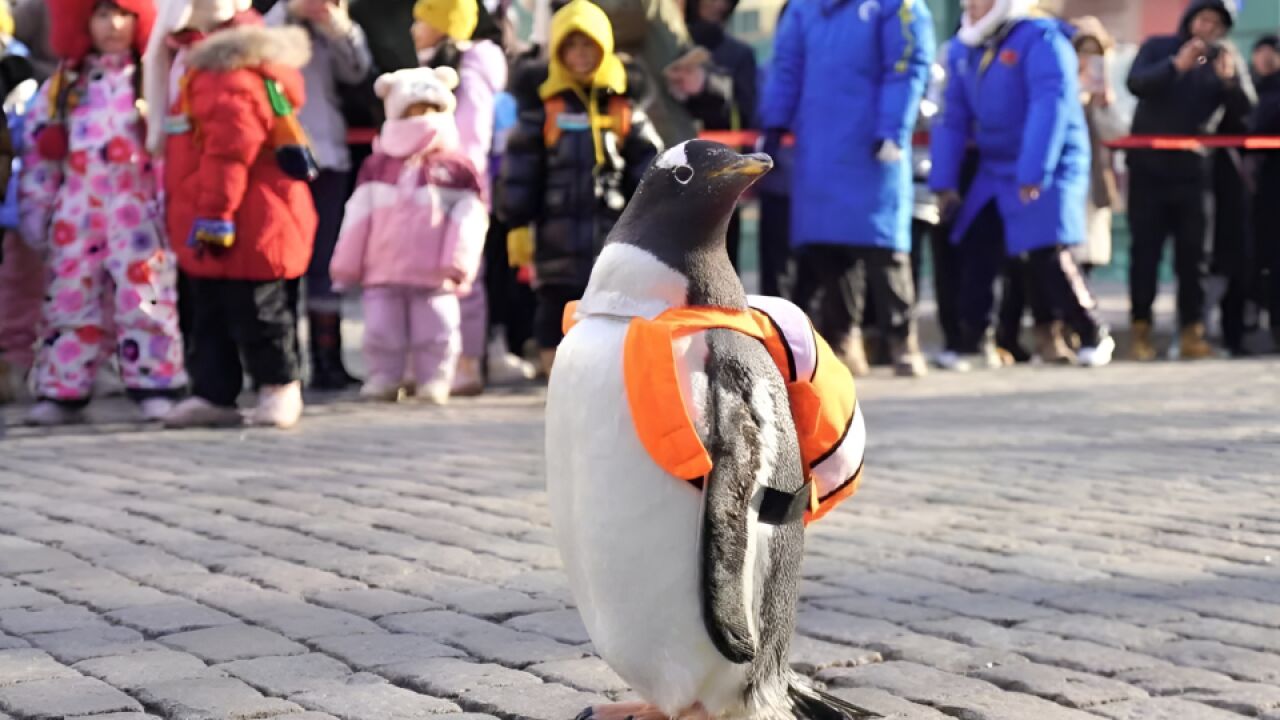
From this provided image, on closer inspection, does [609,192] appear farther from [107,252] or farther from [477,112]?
[107,252]

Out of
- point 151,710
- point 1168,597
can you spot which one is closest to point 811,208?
point 1168,597

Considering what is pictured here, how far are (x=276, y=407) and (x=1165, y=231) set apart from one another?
6.18 metres

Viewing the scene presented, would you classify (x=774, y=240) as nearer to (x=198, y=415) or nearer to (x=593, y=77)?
(x=593, y=77)

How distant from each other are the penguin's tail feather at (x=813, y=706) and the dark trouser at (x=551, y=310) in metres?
5.85

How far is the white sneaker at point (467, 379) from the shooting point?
9672 millimetres

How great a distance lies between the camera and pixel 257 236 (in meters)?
7.96

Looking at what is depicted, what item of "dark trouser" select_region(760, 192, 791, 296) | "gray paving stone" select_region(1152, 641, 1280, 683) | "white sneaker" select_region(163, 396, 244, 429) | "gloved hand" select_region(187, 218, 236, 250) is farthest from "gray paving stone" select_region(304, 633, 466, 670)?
"dark trouser" select_region(760, 192, 791, 296)

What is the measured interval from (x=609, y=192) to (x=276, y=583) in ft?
14.5

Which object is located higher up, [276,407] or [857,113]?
[857,113]

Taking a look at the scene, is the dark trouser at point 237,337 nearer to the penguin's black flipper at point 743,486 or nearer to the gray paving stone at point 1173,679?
the gray paving stone at point 1173,679

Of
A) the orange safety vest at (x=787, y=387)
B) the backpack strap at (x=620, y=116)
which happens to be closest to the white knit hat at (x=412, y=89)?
the backpack strap at (x=620, y=116)

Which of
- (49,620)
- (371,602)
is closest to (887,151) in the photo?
(371,602)

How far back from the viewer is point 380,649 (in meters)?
4.14

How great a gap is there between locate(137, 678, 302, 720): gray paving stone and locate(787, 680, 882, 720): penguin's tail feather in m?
0.93
